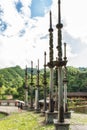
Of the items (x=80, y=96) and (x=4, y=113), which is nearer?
(x=4, y=113)

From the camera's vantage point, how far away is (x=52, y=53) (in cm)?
2825

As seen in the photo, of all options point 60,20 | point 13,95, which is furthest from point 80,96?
point 60,20

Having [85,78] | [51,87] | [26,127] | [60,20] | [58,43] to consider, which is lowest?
[26,127]

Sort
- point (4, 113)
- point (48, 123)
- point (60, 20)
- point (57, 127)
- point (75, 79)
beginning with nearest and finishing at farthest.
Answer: point (57, 127), point (60, 20), point (48, 123), point (4, 113), point (75, 79)

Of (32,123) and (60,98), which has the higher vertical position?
(60,98)

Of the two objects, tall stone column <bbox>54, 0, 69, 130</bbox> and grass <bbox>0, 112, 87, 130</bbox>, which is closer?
tall stone column <bbox>54, 0, 69, 130</bbox>

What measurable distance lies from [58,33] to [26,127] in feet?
32.0

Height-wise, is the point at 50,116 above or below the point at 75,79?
below

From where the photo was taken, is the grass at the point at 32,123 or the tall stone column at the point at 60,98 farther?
the grass at the point at 32,123

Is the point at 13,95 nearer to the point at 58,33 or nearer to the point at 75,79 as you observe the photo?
the point at 75,79

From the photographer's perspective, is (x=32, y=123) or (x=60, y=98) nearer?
(x=60, y=98)

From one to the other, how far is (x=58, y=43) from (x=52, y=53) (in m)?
6.47

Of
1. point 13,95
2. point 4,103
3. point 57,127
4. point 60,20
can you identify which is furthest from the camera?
point 13,95

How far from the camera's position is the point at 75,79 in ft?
434
